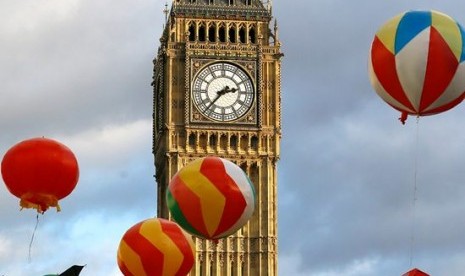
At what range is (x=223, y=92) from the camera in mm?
83250

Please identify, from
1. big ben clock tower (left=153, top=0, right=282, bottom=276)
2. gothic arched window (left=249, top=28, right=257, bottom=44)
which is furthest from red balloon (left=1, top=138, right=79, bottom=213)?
gothic arched window (left=249, top=28, right=257, bottom=44)

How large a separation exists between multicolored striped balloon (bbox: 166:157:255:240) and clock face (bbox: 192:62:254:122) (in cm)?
3849

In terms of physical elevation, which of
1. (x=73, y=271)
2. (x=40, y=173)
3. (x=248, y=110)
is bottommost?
(x=73, y=271)

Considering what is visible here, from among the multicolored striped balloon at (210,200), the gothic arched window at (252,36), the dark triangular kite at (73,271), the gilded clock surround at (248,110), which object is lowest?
the dark triangular kite at (73,271)

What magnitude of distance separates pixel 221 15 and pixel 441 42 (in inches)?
1800

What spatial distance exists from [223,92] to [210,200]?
39278mm

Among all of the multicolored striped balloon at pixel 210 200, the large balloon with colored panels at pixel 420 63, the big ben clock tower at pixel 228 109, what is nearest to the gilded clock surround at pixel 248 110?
the big ben clock tower at pixel 228 109

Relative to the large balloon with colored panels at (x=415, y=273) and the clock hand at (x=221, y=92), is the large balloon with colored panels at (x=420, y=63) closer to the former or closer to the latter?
the large balloon with colored panels at (x=415, y=273)

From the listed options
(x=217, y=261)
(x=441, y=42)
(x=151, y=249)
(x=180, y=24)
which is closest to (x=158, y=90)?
(x=180, y=24)

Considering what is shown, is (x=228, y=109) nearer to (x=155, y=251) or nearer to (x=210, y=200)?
(x=155, y=251)

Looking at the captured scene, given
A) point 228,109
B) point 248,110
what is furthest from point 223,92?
point 248,110

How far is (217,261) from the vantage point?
83125 millimetres

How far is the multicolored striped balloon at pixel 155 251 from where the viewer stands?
44.9 meters

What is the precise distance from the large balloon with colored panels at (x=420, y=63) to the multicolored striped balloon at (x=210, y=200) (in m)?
5.56
